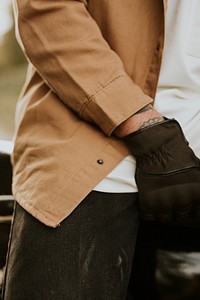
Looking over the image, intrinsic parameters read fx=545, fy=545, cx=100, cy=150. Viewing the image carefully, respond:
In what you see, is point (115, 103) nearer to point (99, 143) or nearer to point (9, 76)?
point (99, 143)

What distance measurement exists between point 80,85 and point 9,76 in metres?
2.74

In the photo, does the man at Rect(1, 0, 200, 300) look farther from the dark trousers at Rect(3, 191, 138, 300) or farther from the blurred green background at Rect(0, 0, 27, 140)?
the blurred green background at Rect(0, 0, 27, 140)

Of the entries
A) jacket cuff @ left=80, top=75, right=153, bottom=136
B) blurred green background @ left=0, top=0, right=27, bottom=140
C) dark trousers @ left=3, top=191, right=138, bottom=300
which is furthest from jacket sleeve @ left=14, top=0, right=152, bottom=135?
blurred green background @ left=0, top=0, right=27, bottom=140

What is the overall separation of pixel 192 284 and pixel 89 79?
0.48 m

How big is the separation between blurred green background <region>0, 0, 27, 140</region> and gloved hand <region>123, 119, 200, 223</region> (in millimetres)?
2470

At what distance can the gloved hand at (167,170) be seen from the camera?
3.48ft

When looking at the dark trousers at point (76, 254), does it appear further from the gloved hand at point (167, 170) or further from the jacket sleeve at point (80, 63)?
the jacket sleeve at point (80, 63)

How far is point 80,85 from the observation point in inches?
42.3

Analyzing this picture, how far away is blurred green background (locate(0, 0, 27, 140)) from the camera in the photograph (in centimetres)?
354

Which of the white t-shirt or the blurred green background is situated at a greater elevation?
the white t-shirt

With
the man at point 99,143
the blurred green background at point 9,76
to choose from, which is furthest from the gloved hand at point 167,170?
the blurred green background at point 9,76

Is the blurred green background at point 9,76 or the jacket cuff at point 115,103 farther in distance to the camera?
the blurred green background at point 9,76

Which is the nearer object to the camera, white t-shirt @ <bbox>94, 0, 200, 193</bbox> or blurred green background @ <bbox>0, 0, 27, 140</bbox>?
white t-shirt @ <bbox>94, 0, 200, 193</bbox>

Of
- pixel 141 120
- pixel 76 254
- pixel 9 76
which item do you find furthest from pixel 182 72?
pixel 9 76
